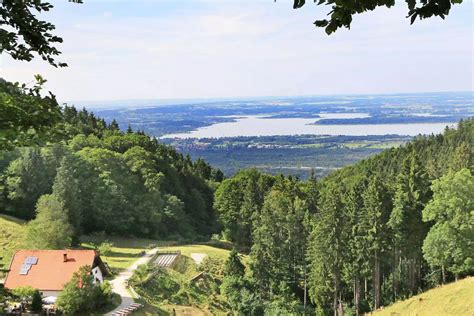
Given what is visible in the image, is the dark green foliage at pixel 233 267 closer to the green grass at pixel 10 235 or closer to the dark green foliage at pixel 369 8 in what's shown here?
the green grass at pixel 10 235

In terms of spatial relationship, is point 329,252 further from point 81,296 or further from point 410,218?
point 81,296

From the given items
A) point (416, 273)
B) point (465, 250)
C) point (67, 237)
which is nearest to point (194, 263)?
point (67, 237)

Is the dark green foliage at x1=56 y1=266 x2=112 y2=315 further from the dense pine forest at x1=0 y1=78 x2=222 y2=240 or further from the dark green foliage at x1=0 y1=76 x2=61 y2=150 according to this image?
the dark green foliage at x1=0 y1=76 x2=61 y2=150

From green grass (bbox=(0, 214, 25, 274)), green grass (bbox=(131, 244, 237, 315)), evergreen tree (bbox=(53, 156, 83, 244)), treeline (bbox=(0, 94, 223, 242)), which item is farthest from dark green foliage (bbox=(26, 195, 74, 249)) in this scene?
green grass (bbox=(131, 244, 237, 315))

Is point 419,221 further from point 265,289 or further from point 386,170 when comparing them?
point 386,170

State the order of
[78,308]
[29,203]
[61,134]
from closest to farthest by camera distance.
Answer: [61,134]
[78,308]
[29,203]
